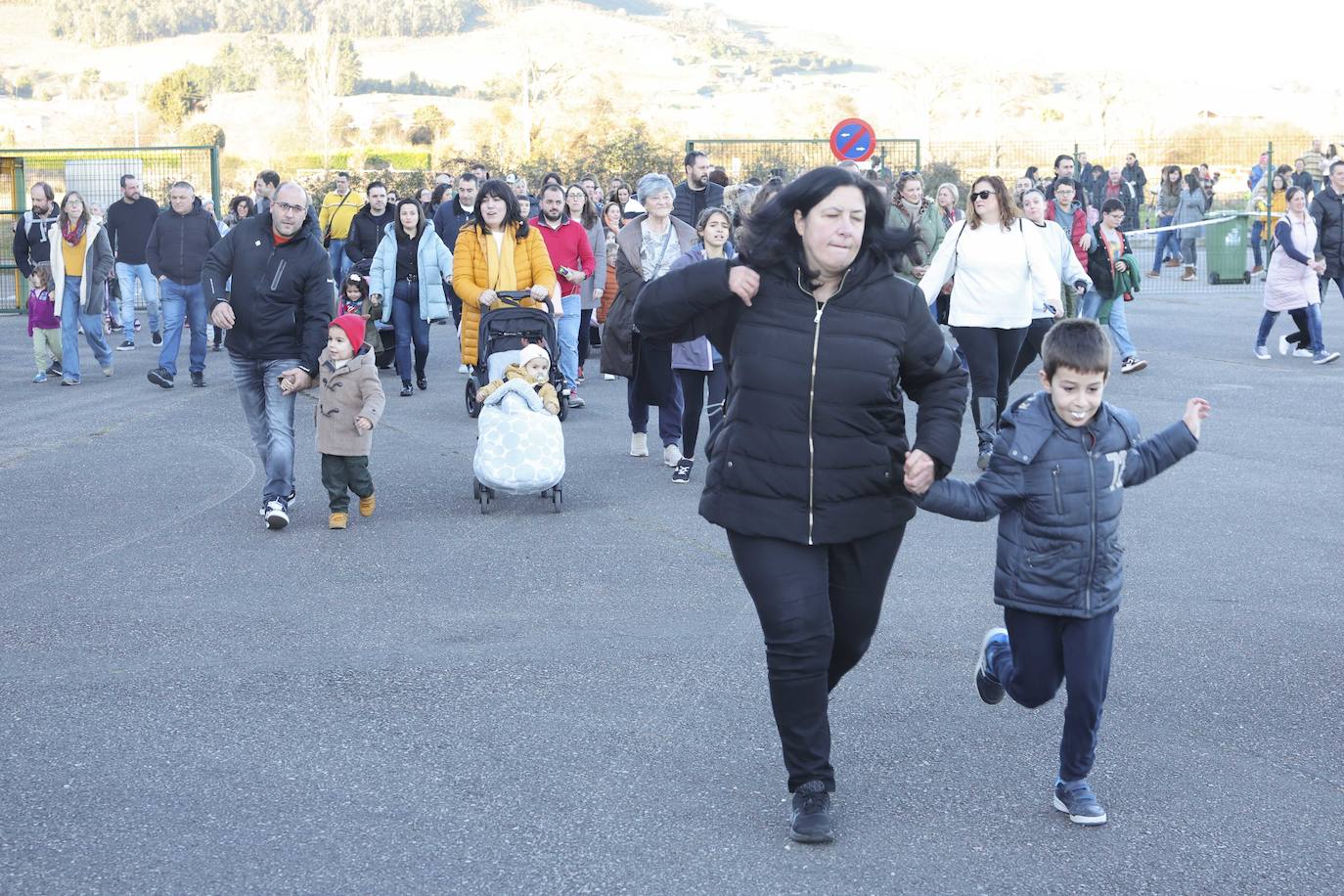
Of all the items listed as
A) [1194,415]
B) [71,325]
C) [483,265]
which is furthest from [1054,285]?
[71,325]

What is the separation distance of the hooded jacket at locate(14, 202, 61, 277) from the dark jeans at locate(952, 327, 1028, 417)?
36.2 feet

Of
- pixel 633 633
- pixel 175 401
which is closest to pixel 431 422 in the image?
pixel 175 401

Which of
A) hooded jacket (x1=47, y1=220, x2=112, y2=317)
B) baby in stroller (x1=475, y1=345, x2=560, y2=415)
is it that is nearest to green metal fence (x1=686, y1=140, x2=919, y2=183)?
hooded jacket (x1=47, y1=220, x2=112, y2=317)

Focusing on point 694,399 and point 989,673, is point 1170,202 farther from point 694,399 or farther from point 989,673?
point 989,673

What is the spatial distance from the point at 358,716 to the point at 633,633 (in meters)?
1.44

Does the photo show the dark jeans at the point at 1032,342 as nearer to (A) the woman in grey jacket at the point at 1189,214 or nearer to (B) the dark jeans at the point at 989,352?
(B) the dark jeans at the point at 989,352

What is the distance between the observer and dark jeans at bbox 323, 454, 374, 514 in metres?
8.99

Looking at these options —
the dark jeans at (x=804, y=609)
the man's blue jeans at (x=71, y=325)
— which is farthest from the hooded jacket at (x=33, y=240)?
the dark jeans at (x=804, y=609)

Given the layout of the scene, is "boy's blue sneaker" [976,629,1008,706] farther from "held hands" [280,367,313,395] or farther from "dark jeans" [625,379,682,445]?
"dark jeans" [625,379,682,445]

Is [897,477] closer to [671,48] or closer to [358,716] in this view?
[358,716]

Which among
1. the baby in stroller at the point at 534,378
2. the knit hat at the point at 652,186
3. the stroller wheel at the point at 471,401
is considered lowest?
the stroller wheel at the point at 471,401

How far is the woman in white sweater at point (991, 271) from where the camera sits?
10.1 m

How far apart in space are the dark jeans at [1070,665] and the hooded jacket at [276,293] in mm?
5305

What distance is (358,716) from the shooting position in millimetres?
5590
